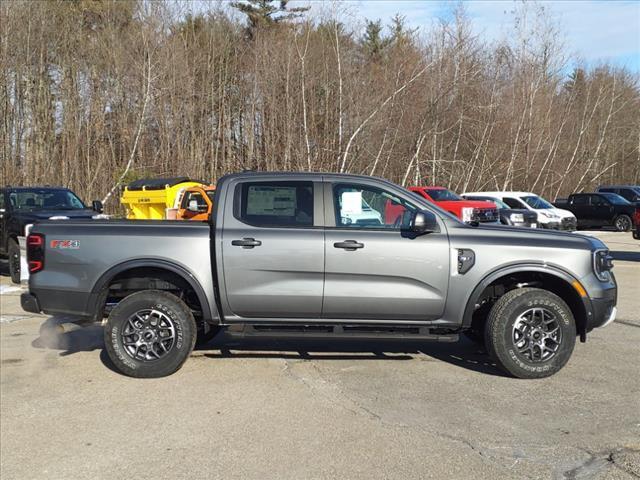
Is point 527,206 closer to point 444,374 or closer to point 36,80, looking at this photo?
point 444,374

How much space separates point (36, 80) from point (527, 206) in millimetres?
21444

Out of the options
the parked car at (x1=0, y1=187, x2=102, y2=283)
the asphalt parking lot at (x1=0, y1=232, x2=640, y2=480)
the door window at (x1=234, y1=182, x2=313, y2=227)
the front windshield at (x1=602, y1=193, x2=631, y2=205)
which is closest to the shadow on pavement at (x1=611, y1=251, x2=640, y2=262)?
the front windshield at (x1=602, y1=193, x2=631, y2=205)

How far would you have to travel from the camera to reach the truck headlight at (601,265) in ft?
18.5

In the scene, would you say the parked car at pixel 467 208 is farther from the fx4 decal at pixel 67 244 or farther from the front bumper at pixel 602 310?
the fx4 decal at pixel 67 244

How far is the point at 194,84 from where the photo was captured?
28281 mm

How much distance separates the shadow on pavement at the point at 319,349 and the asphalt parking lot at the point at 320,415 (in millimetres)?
30

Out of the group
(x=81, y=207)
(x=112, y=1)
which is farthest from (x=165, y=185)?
(x=112, y=1)

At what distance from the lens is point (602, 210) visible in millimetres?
25359

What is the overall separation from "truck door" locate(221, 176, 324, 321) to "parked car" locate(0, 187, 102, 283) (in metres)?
7.17

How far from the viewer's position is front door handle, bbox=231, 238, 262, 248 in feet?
18.2

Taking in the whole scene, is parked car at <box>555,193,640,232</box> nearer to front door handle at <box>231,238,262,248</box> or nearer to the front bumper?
the front bumper

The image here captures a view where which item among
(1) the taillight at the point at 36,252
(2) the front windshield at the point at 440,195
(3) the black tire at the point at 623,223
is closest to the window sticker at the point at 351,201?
(1) the taillight at the point at 36,252

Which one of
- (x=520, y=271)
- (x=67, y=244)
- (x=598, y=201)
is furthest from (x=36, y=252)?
(x=598, y=201)

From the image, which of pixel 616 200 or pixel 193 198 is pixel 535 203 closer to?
pixel 616 200
